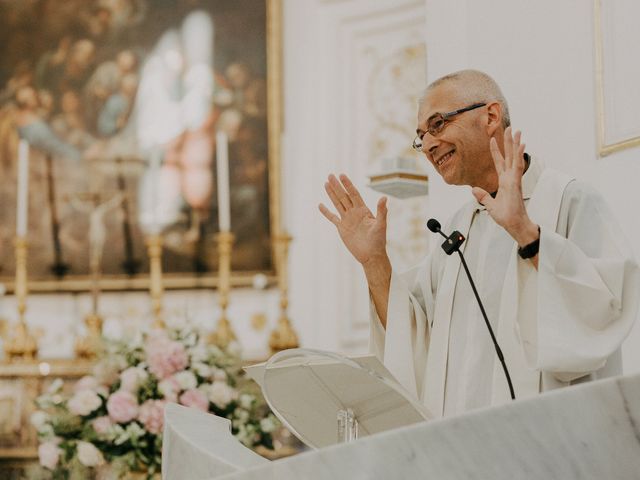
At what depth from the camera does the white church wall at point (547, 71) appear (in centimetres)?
409

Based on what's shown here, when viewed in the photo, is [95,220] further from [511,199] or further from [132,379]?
[511,199]

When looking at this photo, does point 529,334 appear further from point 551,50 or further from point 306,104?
point 306,104

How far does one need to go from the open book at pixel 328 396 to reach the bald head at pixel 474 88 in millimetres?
1120

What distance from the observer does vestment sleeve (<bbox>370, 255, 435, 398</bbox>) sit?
3.49 meters

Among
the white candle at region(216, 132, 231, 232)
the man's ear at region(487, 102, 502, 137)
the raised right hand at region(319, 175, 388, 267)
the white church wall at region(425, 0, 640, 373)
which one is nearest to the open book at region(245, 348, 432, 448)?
the raised right hand at region(319, 175, 388, 267)

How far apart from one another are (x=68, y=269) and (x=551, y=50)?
420 cm

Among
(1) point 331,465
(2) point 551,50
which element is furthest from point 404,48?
(1) point 331,465

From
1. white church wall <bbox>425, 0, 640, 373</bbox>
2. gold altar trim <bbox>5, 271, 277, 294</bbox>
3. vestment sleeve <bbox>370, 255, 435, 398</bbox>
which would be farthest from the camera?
gold altar trim <bbox>5, 271, 277, 294</bbox>

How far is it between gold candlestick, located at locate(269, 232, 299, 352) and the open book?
11.8ft

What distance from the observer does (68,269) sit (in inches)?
298

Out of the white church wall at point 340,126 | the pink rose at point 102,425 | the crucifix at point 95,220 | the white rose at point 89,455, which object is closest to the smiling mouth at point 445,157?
the pink rose at point 102,425

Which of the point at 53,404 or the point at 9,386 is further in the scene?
the point at 9,386

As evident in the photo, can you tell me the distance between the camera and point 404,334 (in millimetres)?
3488

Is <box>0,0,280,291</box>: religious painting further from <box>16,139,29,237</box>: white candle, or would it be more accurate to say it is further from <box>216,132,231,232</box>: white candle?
<box>16,139,29,237</box>: white candle
